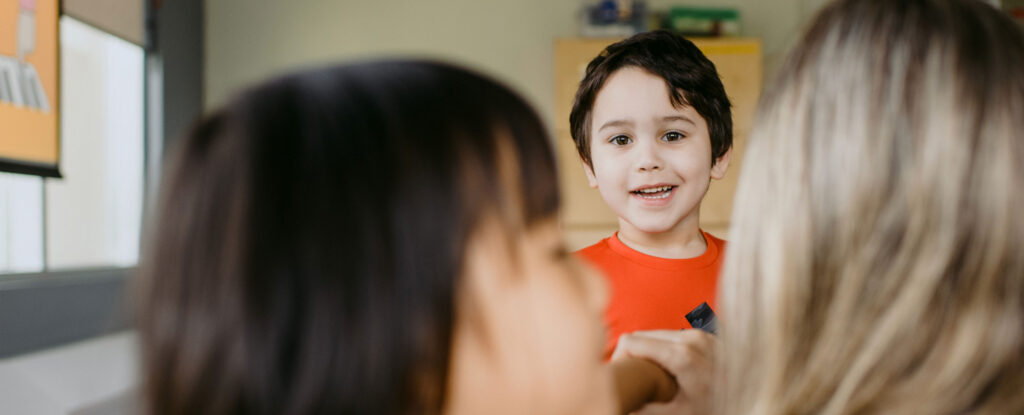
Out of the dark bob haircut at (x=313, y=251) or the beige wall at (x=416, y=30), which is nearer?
the dark bob haircut at (x=313, y=251)

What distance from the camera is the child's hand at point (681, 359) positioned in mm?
541

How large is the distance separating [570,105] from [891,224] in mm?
2716

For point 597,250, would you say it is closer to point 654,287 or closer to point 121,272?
point 654,287

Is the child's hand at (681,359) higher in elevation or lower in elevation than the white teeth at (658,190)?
lower

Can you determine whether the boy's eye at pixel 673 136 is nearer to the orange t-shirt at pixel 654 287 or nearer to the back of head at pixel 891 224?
the orange t-shirt at pixel 654 287

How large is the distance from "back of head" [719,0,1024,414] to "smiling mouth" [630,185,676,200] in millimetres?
499

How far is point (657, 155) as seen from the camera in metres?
0.92

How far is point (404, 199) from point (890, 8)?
297 millimetres

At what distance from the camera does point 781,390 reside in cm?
41

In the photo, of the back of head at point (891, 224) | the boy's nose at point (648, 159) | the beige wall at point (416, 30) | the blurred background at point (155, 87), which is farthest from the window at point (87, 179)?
the back of head at point (891, 224)

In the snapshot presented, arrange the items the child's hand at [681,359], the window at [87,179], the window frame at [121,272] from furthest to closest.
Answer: the window at [87,179], the window frame at [121,272], the child's hand at [681,359]

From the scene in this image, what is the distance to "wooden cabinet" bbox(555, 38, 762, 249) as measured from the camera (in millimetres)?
3053

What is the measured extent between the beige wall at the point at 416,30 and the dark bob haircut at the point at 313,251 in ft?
10.1

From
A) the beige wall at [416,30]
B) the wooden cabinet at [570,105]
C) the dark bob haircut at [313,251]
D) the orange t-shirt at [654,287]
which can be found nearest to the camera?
the dark bob haircut at [313,251]
